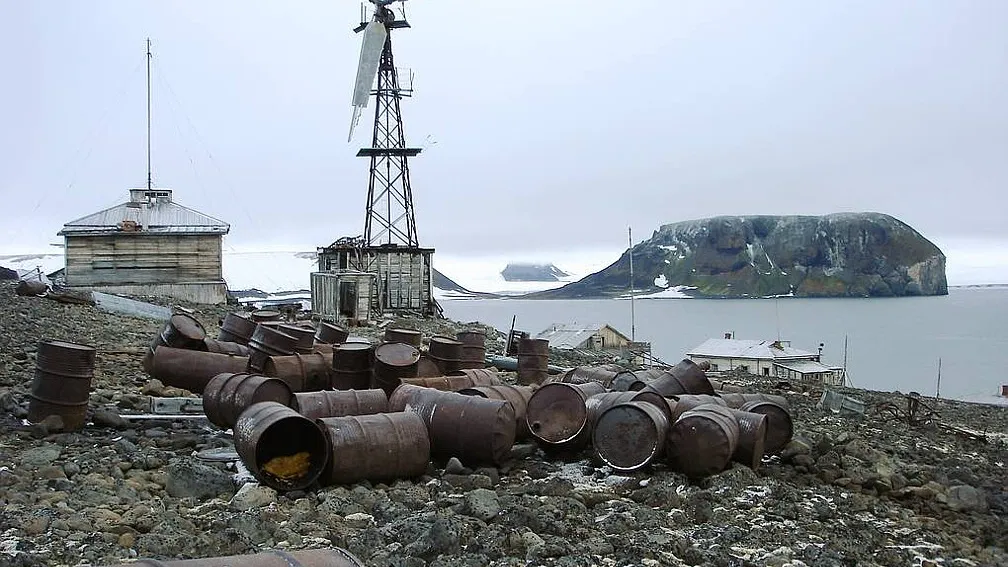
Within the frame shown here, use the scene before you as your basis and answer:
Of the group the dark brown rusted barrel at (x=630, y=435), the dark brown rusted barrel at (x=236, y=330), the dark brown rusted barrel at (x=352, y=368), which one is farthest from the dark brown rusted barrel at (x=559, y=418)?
the dark brown rusted barrel at (x=236, y=330)

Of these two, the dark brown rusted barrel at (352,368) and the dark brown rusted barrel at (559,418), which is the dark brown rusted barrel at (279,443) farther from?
the dark brown rusted barrel at (352,368)

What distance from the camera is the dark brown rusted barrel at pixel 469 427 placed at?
22.4 ft

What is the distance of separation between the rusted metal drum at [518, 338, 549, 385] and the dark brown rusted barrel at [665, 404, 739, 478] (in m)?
5.25

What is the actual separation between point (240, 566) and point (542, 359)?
945 cm

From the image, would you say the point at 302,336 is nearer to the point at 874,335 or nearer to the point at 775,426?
the point at 775,426

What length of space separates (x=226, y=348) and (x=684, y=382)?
18.1 ft

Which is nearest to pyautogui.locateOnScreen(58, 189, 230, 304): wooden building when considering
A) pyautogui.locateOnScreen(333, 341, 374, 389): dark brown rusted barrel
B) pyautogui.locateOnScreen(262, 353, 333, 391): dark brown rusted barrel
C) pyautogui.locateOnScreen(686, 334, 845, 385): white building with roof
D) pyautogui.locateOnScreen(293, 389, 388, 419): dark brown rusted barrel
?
pyautogui.locateOnScreen(262, 353, 333, 391): dark brown rusted barrel

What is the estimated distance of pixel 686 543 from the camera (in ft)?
16.8

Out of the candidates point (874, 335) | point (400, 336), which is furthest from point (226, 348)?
point (874, 335)

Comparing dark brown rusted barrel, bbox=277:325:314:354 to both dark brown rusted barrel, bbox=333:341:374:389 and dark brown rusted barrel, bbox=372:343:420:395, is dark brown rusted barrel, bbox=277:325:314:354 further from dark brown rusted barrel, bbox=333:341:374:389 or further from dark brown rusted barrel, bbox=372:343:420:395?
dark brown rusted barrel, bbox=372:343:420:395

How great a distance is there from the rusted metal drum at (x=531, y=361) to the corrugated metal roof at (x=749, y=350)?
92.2 feet

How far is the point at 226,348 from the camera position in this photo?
389 inches

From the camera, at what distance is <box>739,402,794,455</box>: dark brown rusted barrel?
767 cm

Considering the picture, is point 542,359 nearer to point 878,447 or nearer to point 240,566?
point 878,447
